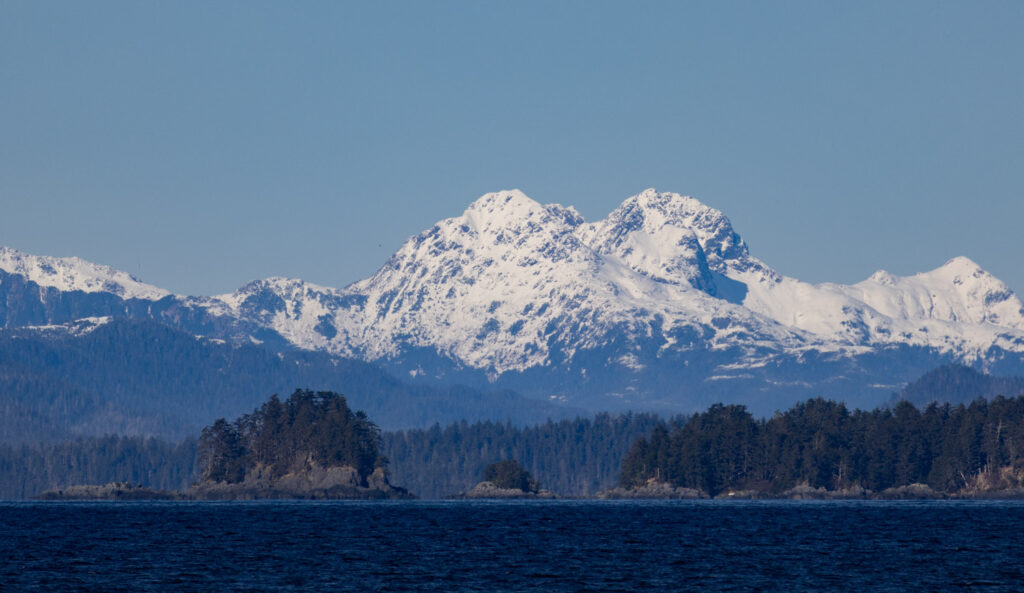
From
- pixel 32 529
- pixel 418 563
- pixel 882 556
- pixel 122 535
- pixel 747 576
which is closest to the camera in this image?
pixel 747 576

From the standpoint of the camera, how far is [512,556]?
133 m

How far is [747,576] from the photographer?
11212 cm

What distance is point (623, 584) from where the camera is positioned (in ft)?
349

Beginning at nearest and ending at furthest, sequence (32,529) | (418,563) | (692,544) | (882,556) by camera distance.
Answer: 1. (418,563)
2. (882,556)
3. (692,544)
4. (32,529)

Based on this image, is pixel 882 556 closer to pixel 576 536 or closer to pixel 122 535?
pixel 576 536

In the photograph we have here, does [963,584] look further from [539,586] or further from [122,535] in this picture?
[122,535]

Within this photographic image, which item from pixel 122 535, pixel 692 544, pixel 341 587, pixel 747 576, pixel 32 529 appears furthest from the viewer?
pixel 32 529

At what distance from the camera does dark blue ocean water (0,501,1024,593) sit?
106m

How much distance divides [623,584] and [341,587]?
1925cm

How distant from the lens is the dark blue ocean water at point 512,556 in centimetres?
10606

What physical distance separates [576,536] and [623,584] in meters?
57.7

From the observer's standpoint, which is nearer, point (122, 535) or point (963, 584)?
point (963, 584)

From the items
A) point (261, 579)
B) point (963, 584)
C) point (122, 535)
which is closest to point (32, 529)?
point (122, 535)

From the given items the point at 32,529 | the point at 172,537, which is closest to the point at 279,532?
the point at 172,537
